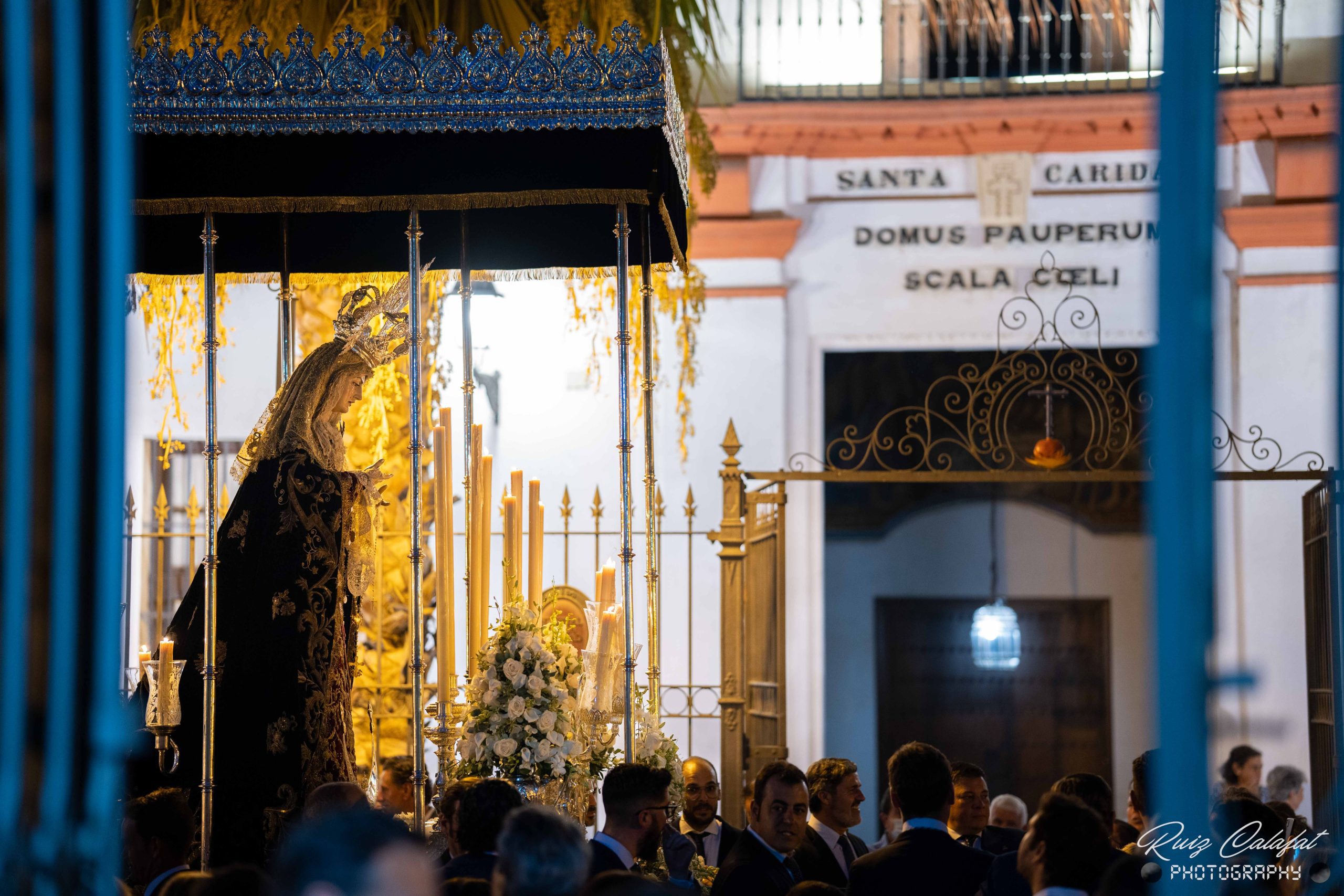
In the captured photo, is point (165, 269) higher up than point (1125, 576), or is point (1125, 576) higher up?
point (165, 269)

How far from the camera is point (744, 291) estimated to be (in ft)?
35.1

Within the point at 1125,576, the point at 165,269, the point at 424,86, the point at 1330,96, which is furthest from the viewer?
the point at 1125,576

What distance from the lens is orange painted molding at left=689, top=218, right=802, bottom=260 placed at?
420 inches

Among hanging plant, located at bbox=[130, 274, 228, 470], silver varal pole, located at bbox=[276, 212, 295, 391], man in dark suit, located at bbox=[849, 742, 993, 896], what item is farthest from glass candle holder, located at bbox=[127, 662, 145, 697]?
man in dark suit, located at bbox=[849, 742, 993, 896]

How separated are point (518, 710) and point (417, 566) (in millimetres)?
590

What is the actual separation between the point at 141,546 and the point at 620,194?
6431 millimetres

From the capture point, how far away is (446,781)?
5.30m

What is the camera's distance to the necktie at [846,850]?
5429 millimetres

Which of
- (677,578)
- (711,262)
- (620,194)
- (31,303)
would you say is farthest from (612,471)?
(31,303)

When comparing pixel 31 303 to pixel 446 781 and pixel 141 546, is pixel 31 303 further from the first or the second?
pixel 141 546

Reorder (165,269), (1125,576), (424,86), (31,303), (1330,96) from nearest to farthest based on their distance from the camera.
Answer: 1. (31,303)
2. (424,86)
3. (165,269)
4. (1330,96)
5. (1125,576)

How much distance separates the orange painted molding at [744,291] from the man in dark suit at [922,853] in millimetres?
6469

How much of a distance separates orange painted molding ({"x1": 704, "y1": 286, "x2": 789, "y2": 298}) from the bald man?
14.9 feet

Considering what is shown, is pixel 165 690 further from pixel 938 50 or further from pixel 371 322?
pixel 938 50
